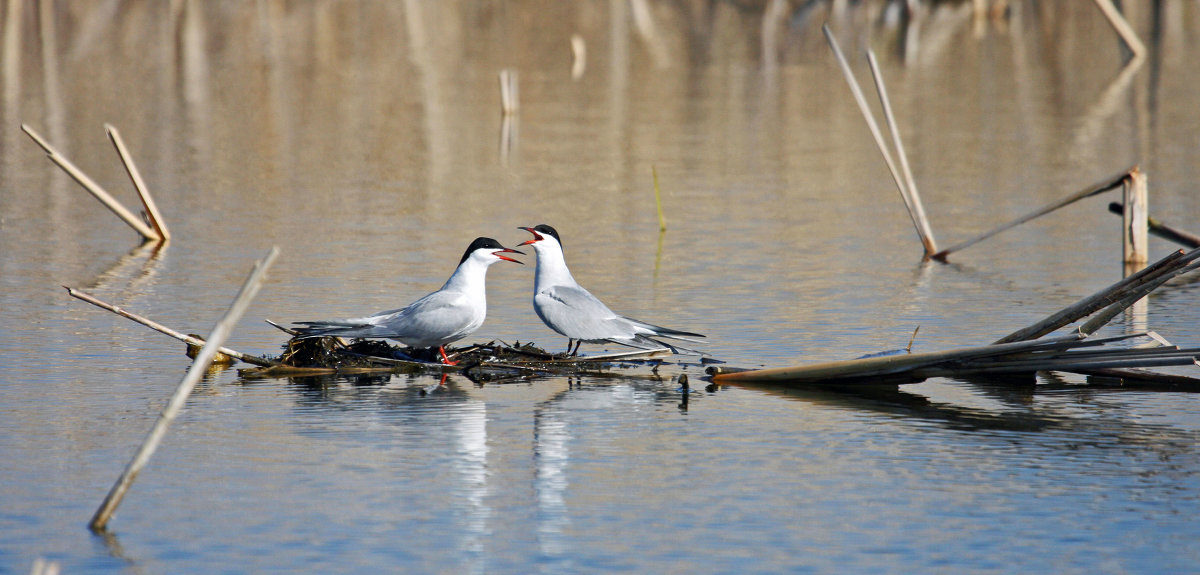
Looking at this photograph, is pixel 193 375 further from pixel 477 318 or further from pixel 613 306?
pixel 613 306

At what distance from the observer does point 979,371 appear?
338 inches

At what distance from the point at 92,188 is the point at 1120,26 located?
24310mm

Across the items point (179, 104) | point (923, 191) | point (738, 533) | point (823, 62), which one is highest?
point (823, 62)

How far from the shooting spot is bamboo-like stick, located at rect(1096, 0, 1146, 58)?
30.3 metres

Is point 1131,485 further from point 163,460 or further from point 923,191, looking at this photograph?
point 923,191

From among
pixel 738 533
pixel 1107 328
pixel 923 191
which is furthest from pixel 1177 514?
pixel 923 191

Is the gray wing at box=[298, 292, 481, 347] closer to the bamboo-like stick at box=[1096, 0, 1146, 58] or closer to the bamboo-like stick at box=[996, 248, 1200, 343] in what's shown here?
the bamboo-like stick at box=[996, 248, 1200, 343]

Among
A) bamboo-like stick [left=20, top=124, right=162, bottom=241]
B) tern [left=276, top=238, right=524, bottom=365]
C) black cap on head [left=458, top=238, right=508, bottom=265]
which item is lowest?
tern [left=276, top=238, right=524, bottom=365]

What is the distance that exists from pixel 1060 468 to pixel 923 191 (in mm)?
11342

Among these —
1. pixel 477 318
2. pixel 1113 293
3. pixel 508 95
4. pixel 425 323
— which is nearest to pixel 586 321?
pixel 477 318

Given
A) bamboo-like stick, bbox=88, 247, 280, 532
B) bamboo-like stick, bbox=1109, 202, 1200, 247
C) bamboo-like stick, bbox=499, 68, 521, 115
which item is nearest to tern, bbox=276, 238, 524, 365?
bamboo-like stick, bbox=88, 247, 280, 532

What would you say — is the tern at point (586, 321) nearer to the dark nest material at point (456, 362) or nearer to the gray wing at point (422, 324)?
the dark nest material at point (456, 362)

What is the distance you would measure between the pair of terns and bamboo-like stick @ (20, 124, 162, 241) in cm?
495

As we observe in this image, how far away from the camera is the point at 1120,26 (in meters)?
32.1
